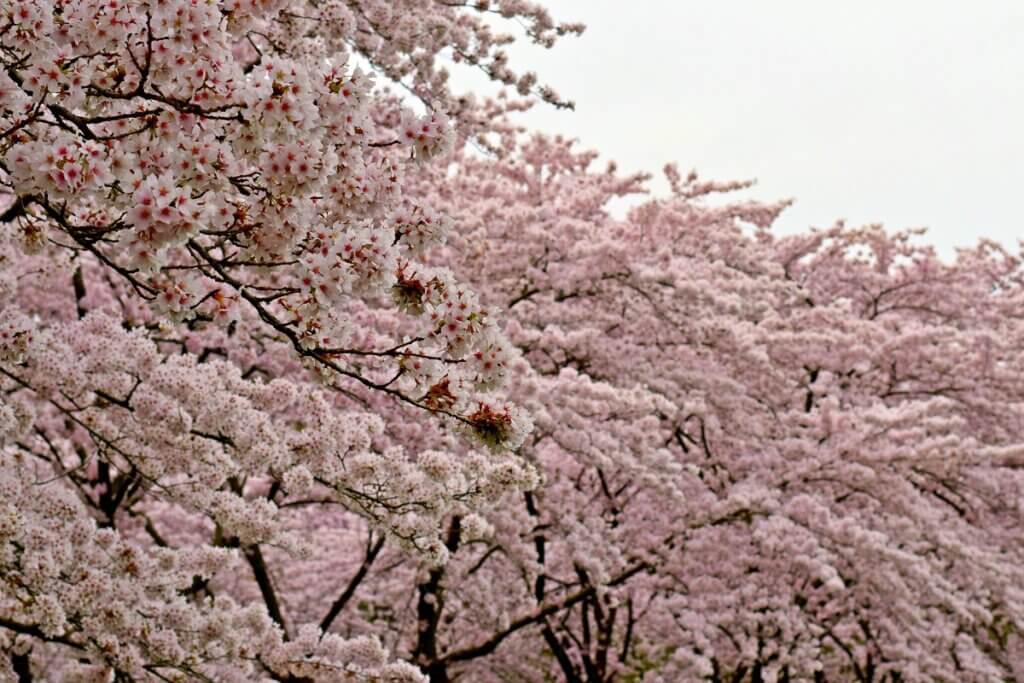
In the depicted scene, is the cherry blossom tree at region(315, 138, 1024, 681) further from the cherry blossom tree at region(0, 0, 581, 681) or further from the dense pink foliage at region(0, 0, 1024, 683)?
the cherry blossom tree at region(0, 0, 581, 681)

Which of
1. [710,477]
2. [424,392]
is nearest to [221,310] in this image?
[424,392]

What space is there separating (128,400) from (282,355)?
2976 millimetres

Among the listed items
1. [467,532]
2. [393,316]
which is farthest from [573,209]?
[467,532]

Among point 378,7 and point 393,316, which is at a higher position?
point 378,7

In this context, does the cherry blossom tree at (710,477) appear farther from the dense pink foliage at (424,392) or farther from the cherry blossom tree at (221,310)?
the cherry blossom tree at (221,310)

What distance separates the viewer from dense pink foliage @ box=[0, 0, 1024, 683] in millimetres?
3104

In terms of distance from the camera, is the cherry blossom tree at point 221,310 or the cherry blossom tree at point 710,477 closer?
the cherry blossom tree at point 221,310

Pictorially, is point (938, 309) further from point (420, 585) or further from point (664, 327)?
point (420, 585)

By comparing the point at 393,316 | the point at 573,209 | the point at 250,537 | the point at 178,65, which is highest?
the point at 573,209

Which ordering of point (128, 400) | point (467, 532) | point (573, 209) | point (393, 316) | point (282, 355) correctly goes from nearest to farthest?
point (128, 400), point (467, 532), point (282, 355), point (393, 316), point (573, 209)

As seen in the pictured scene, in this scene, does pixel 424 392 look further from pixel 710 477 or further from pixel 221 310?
pixel 710 477

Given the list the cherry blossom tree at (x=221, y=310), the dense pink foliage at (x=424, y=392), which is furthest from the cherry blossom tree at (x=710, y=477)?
the cherry blossom tree at (x=221, y=310)

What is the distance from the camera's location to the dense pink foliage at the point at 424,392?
3.10m

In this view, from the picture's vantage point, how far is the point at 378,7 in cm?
669
